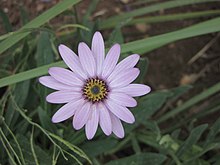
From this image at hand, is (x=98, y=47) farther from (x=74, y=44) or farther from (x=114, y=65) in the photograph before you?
(x=74, y=44)

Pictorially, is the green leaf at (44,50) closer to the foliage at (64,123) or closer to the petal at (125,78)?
the foliage at (64,123)

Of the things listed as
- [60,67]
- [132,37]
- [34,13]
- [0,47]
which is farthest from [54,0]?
[60,67]

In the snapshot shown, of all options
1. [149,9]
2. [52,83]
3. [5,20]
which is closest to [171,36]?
[52,83]

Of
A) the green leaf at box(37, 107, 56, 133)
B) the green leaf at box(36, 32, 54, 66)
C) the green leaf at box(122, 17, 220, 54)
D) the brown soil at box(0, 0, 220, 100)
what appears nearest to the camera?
the green leaf at box(122, 17, 220, 54)

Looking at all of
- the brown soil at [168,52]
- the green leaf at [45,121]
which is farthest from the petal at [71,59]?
the brown soil at [168,52]

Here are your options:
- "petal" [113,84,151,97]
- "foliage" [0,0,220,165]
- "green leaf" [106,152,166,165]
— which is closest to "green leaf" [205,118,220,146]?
"foliage" [0,0,220,165]

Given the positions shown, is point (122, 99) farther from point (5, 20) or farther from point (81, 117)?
point (5, 20)

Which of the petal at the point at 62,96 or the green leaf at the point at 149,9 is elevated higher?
the green leaf at the point at 149,9

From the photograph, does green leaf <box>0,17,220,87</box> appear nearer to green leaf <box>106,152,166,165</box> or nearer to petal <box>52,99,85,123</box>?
petal <box>52,99,85,123</box>
